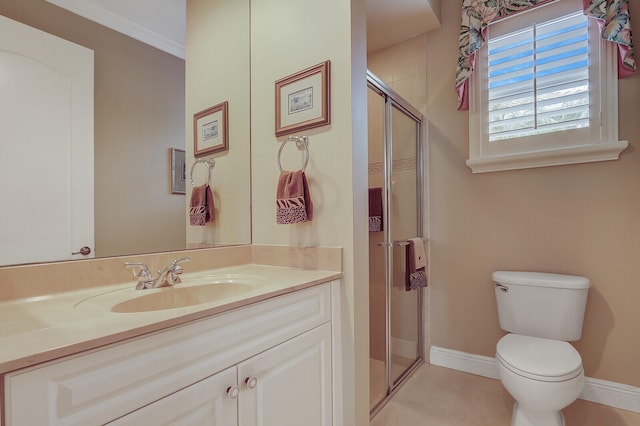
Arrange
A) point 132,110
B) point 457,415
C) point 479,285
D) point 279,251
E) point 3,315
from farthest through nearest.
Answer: point 479,285, point 457,415, point 279,251, point 132,110, point 3,315

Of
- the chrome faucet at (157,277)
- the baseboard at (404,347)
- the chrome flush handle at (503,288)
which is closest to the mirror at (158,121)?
the chrome faucet at (157,277)

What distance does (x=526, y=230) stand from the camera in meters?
1.92

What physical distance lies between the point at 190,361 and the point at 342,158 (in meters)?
0.90

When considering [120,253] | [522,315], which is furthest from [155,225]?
[522,315]

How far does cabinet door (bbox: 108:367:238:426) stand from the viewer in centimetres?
67

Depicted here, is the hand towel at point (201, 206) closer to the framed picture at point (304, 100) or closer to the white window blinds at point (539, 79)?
the framed picture at point (304, 100)

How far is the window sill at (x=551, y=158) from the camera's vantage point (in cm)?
166

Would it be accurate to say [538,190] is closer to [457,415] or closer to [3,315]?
[457,415]

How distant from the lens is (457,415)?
166 centimetres

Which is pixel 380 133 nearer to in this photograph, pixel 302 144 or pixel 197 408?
pixel 302 144

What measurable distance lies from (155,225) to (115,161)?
0.29m

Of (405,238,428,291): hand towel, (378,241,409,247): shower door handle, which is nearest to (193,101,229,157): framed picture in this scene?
(378,241,409,247): shower door handle

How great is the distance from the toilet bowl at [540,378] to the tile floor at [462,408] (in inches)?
7.9

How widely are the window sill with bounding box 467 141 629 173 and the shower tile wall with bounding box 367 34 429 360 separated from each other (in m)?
0.42
